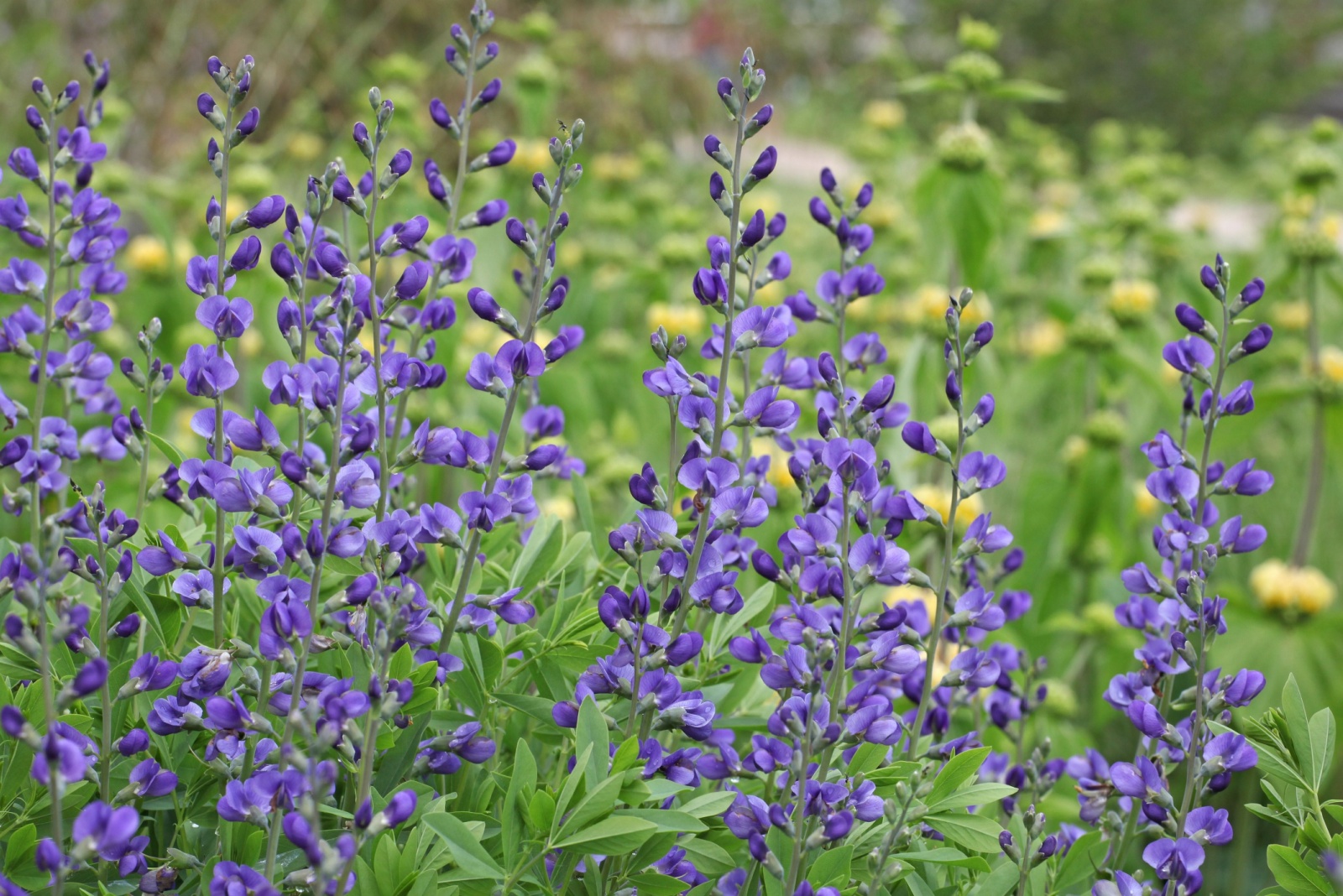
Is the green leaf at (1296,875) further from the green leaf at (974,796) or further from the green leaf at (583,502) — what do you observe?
the green leaf at (583,502)

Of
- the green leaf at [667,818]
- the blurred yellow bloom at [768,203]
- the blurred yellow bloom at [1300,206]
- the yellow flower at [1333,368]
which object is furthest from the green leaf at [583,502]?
the blurred yellow bloom at [768,203]

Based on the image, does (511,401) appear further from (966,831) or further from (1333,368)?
(1333,368)

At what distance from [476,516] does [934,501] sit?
4.98 ft

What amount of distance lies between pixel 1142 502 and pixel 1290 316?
146 centimetres

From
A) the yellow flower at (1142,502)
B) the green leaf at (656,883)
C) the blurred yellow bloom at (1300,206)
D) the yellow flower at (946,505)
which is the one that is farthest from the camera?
the blurred yellow bloom at (1300,206)

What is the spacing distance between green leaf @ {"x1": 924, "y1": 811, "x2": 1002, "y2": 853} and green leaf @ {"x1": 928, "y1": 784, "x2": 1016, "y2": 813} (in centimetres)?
1

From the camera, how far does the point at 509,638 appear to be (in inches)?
55.6

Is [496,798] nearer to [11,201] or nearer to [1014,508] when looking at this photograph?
[11,201]

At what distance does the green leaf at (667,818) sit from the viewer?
3.37 ft

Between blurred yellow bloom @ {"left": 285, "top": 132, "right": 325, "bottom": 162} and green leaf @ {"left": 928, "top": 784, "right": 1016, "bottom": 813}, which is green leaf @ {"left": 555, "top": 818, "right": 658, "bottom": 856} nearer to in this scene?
green leaf @ {"left": 928, "top": 784, "right": 1016, "bottom": 813}

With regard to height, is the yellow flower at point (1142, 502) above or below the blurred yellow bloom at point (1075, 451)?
below

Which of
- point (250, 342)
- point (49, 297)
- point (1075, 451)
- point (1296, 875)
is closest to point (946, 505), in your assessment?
point (1075, 451)

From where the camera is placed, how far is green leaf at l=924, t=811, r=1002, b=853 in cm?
119

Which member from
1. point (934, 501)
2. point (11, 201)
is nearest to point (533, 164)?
point (934, 501)
